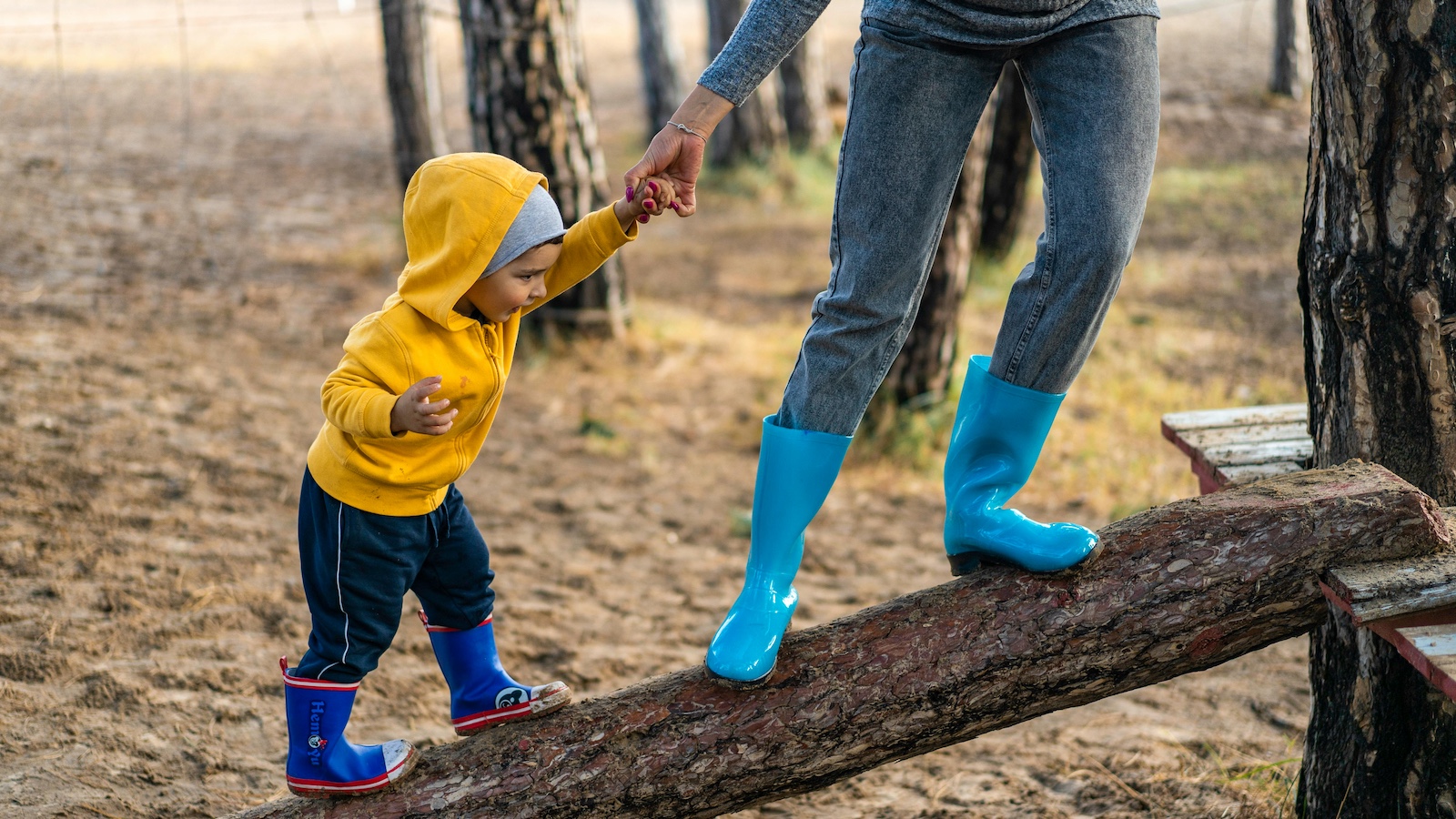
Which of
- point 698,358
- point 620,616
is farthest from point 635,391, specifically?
point 620,616

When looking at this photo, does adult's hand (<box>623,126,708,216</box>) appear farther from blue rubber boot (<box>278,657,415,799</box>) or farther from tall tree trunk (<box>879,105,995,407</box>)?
tall tree trunk (<box>879,105,995,407</box>)

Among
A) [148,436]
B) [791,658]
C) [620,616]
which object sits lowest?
[620,616]

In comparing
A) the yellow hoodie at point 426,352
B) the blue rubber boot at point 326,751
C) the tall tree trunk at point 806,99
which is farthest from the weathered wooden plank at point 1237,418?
the tall tree trunk at point 806,99

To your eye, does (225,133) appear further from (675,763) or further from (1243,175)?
(675,763)

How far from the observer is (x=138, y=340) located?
5.21 m

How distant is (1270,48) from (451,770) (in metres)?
13.6

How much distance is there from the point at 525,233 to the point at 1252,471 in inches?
65.1

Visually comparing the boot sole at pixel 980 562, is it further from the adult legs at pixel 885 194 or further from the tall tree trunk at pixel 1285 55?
the tall tree trunk at pixel 1285 55

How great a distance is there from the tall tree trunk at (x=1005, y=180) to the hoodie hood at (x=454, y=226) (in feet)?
17.5

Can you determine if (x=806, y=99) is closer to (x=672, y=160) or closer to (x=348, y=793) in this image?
(x=672, y=160)

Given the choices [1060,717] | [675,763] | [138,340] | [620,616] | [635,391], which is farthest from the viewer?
[635,391]

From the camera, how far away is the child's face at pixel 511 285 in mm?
1967

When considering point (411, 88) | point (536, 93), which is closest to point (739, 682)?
point (536, 93)

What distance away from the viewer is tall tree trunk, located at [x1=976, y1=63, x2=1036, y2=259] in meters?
6.82
